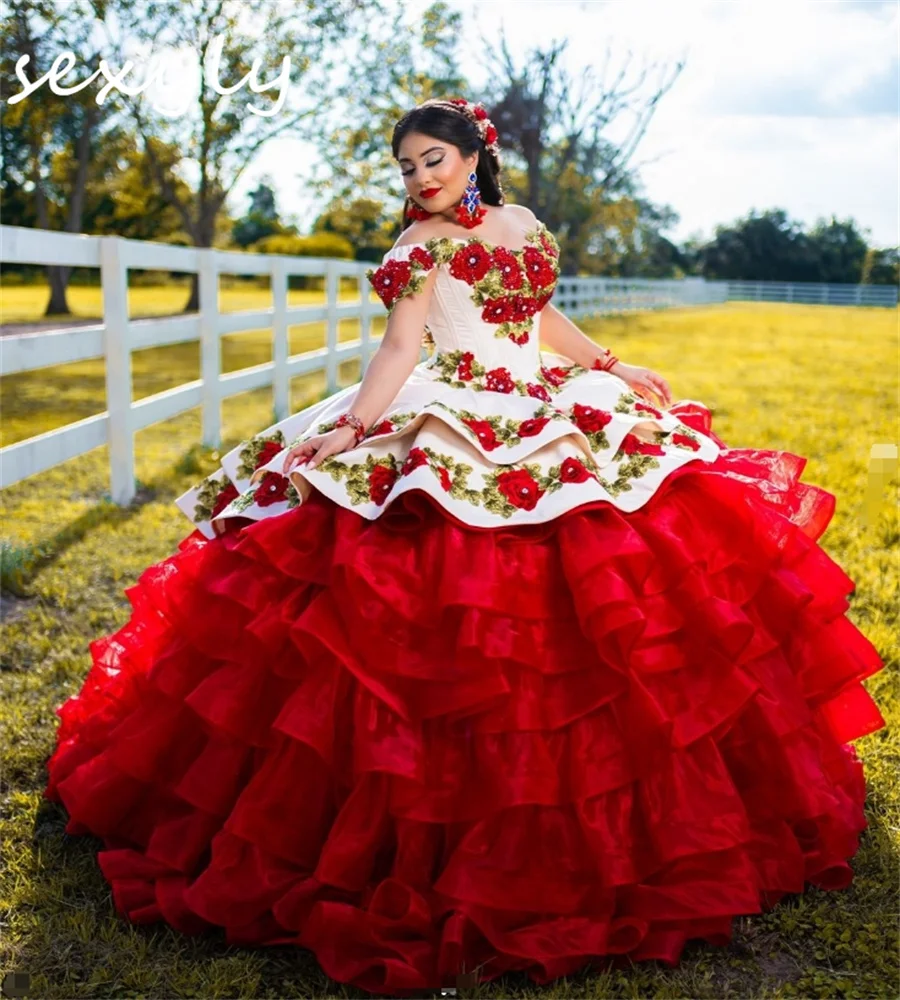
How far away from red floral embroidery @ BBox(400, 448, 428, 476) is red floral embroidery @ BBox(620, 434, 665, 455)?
54 cm

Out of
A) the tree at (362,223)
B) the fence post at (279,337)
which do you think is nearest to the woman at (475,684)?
the fence post at (279,337)

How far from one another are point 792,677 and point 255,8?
2085 centimetres

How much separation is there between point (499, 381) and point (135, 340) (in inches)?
163

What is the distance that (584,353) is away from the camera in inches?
130

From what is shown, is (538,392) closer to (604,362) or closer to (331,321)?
(604,362)

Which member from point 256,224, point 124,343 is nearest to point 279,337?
point 124,343

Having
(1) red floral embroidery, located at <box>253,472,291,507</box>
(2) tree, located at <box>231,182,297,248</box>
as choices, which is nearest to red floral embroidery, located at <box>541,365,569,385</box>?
(1) red floral embroidery, located at <box>253,472,291,507</box>

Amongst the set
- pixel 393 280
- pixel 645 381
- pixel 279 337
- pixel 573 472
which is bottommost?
pixel 279 337

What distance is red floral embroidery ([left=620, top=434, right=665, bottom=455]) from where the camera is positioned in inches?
106

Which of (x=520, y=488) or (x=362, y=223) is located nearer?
(x=520, y=488)

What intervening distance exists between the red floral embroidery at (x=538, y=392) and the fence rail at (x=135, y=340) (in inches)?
110

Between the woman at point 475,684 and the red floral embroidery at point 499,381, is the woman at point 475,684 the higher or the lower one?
the lower one

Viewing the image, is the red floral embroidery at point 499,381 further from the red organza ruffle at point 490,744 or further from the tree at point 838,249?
the tree at point 838,249

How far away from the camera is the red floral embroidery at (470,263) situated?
2783 mm
